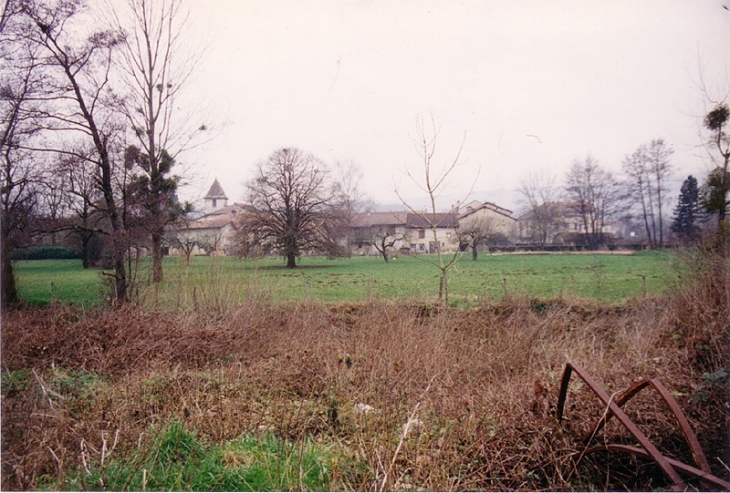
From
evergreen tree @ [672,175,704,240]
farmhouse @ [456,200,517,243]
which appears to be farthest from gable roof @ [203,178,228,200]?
evergreen tree @ [672,175,704,240]

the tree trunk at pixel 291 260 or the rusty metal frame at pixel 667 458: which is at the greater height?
the tree trunk at pixel 291 260

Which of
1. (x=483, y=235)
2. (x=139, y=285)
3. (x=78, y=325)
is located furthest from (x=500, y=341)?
(x=139, y=285)

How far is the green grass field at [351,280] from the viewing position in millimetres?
9016

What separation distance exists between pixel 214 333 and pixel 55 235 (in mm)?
4030

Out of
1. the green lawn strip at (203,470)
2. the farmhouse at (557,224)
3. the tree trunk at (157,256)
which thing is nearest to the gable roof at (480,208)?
the farmhouse at (557,224)

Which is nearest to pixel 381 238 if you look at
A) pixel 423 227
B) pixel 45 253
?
pixel 423 227

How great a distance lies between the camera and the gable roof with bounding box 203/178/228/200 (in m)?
12.1

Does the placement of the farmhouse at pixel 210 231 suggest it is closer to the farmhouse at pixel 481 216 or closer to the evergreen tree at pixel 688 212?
the farmhouse at pixel 481 216

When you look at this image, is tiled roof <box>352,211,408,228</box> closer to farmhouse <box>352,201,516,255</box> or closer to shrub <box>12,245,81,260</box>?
farmhouse <box>352,201,516,255</box>

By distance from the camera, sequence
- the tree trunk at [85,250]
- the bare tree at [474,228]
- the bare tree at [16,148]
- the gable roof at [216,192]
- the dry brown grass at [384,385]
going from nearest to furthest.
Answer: the dry brown grass at [384,385]
the bare tree at [16,148]
the tree trunk at [85,250]
the bare tree at [474,228]
the gable roof at [216,192]

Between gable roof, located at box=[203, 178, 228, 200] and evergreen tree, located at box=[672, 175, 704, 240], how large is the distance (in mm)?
11351

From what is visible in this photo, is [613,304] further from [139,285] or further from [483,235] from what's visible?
[139,285]

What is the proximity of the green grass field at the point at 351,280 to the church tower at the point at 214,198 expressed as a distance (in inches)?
87.5

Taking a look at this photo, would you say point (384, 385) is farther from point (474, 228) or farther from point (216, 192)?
point (216, 192)
